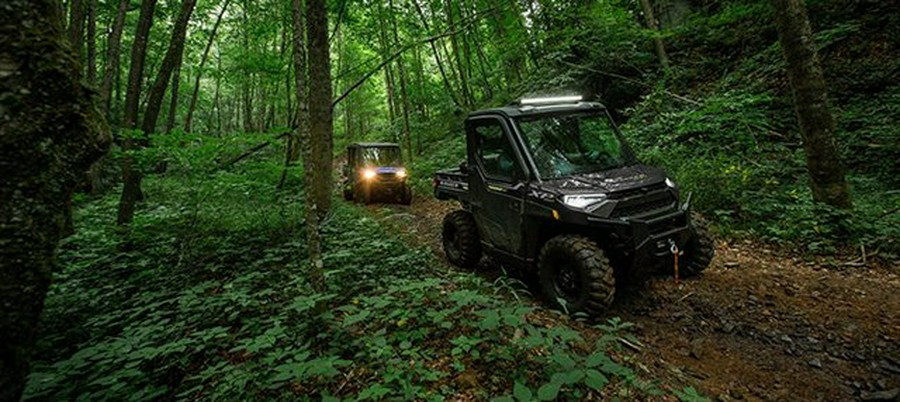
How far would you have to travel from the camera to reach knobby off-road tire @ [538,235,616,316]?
12.1ft

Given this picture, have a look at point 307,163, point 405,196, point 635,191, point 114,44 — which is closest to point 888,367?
point 635,191

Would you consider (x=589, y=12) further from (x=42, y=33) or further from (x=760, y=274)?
(x=42, y=33)

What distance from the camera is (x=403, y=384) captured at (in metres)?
2.53

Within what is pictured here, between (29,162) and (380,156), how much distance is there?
11035 mm

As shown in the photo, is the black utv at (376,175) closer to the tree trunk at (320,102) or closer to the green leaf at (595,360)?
the tree trunk at (320,102)

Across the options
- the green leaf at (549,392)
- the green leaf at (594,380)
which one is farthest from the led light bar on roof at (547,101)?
the green leaf at (549,392)

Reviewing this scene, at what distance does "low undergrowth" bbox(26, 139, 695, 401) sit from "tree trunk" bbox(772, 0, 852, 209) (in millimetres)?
4080

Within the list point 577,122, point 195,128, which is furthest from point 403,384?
point 195,128

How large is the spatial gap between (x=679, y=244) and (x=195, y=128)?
39.6 metres

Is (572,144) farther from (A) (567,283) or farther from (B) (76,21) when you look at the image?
(B) (76,21)

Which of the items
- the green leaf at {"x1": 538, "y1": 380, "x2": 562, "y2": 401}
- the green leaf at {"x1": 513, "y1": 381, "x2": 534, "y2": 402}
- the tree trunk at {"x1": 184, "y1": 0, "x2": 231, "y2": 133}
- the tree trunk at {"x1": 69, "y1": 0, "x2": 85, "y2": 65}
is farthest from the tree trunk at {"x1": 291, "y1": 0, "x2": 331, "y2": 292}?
the tree trunk at {"x1": 184, "y1": 0, "x2": 231, "y2": 133}

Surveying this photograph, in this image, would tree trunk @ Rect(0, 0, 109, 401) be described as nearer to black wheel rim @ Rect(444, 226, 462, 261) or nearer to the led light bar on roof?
the led light bar on roof

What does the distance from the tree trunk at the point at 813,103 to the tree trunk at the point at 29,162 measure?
7.53 m

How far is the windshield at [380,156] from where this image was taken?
12.6 m
